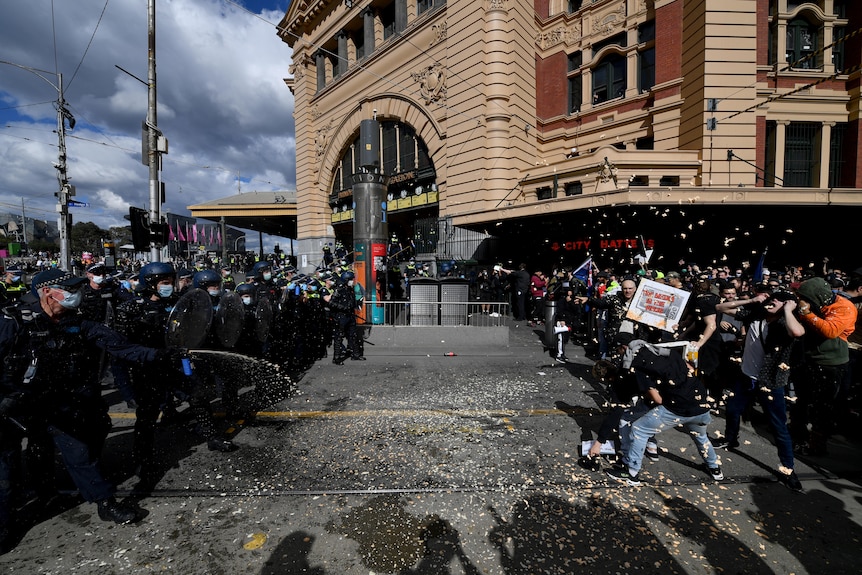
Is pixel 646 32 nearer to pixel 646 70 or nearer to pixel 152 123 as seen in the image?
pixel 646 70

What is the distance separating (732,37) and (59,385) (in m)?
19.8

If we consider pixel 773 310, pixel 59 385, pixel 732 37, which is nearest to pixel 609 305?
pixel 773 310

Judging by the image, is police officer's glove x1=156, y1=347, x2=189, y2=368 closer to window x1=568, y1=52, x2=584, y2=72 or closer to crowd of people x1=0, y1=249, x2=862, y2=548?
crowd of people x1=0, y1=249, x2=862, y2=548

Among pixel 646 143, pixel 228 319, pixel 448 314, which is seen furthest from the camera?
pixel 646 143

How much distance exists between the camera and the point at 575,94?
19.0 m

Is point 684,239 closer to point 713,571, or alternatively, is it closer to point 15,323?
point 713,571

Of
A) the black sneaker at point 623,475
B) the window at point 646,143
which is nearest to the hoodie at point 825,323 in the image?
the black sneaker at point 623,475

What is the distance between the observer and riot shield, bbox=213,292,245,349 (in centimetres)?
458

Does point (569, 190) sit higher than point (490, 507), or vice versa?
point (569, 190)

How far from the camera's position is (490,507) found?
3.29 m

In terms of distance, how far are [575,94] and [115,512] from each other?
2234cm

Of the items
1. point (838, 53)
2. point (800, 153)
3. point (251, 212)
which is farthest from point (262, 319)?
point (251, 212)

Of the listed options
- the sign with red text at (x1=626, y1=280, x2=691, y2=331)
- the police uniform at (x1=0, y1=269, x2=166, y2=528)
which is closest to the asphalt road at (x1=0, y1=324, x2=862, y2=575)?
the police uniform at (x1=0, y1=269, x2=166, y2=528)

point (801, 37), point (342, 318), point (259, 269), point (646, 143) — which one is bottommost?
point (342, 318)
